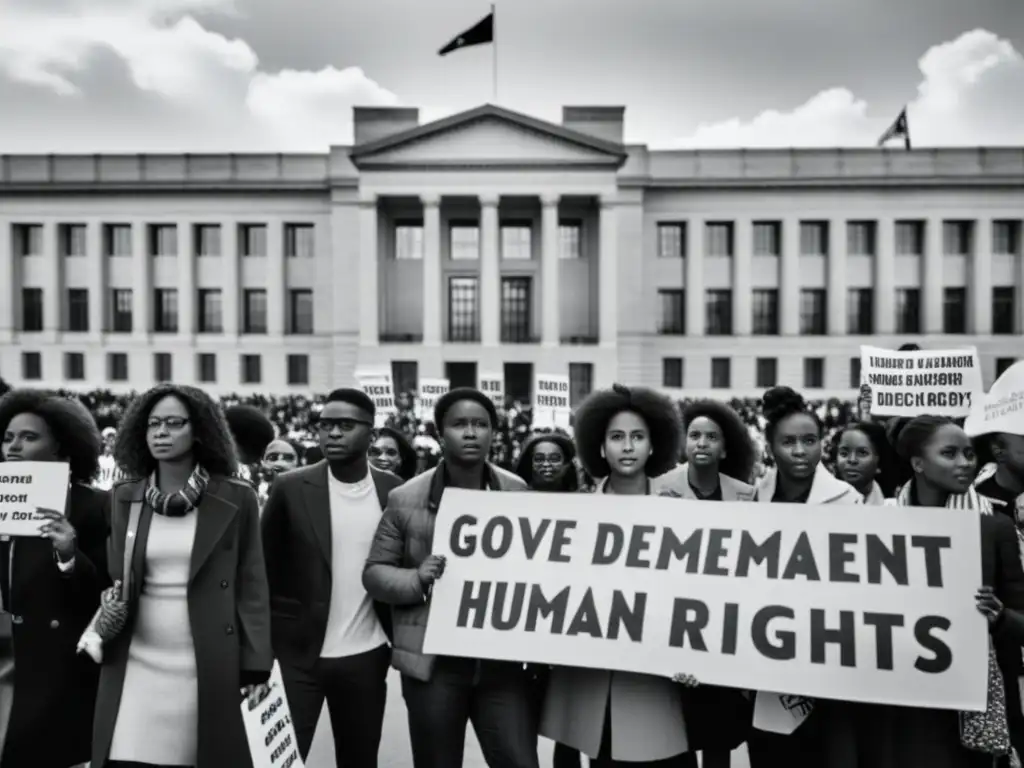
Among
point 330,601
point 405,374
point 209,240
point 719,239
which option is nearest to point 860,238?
point 719,239

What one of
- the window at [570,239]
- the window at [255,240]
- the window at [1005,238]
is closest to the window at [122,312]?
the window at [255,240]

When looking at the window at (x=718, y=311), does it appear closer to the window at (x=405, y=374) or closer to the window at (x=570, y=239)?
the window at (x=570, y=239)

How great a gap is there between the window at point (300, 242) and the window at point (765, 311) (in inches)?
1047

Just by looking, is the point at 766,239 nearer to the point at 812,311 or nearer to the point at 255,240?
the point at 812,311

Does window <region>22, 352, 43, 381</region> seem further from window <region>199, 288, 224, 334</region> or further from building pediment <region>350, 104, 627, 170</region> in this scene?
building pediment <region>350, 104, 627, 170</region>

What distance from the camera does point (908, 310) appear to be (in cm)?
4394

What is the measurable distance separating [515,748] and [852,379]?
43487 millimetres

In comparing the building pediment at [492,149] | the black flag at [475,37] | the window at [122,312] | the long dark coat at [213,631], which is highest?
the black flag at [475,37]

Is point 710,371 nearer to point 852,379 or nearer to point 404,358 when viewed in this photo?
point 852,379

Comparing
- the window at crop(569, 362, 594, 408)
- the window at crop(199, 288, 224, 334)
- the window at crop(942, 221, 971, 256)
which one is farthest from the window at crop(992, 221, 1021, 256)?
the window at crop(199, 288, 224, 334)

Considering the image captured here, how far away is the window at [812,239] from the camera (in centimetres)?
4362

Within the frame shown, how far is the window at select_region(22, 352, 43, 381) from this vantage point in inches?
1682

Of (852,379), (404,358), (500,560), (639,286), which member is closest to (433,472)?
(500,560)

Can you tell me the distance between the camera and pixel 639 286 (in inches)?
1620
